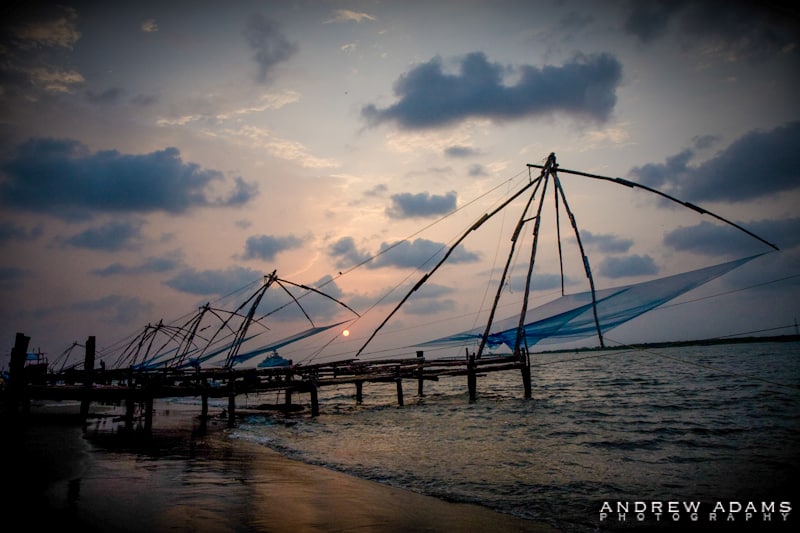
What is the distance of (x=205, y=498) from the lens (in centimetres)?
428

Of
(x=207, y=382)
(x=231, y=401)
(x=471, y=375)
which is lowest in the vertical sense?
(x=231, y=401)

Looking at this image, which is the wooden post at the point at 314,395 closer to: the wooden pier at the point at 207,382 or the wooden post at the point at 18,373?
the wooden pier at the point at 207,382

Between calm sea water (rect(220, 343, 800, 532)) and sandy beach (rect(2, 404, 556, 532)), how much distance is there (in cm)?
73

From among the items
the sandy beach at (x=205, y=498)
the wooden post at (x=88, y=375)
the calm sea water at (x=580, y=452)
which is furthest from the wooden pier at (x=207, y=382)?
the sandy beach at (x=205, y=498)

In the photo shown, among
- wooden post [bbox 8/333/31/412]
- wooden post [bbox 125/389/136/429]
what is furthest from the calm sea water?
wooden post [bbox 8/333/31/412]

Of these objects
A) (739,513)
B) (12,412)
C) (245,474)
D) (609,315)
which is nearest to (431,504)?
(245,474)

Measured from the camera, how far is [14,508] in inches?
143

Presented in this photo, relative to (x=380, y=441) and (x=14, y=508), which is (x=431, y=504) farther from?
(x=380, y=441)

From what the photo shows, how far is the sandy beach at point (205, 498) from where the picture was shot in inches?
139

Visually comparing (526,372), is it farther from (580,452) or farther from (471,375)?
(580,452)

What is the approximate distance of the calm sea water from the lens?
4.89m

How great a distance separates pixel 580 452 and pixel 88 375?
1427 centimetres

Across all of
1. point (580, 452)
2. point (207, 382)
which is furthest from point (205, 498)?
point (207, 382)

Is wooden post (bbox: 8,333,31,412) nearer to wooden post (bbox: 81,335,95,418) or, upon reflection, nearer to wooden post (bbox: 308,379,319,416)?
wooden post (bbox: 81,335,95,418)
